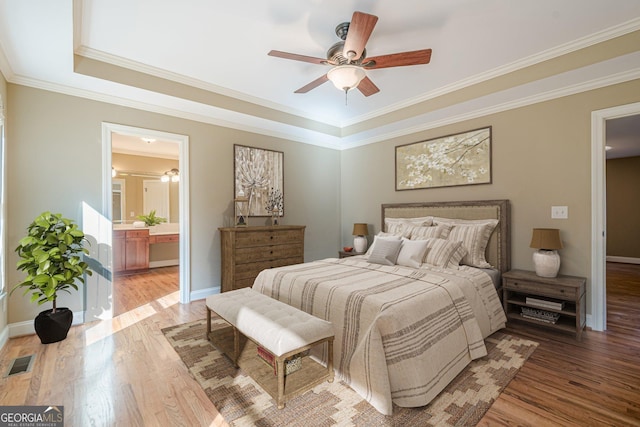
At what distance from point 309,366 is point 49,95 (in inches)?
147

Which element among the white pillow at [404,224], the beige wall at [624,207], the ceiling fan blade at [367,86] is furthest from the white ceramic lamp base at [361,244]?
the beige wall at [624,207]

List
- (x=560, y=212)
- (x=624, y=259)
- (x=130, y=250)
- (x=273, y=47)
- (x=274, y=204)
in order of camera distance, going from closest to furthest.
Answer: (x=273, y=47) < (x=560, y=212) < (x=274, y=204) < (x=130, y=250) < (x=624, y=259)

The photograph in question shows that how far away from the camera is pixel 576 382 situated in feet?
6.78

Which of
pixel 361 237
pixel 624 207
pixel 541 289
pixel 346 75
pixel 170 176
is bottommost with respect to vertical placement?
pixel 541 289

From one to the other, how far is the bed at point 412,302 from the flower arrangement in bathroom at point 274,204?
5.46 feet

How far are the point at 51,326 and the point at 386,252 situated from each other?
336cm

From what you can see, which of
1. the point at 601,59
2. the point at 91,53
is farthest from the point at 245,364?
the point at 601,59

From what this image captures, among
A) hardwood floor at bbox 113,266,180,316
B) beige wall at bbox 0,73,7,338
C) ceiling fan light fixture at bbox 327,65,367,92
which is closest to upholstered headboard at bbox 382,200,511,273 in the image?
ceiling fan light fixture at bbox 327,65,367,92

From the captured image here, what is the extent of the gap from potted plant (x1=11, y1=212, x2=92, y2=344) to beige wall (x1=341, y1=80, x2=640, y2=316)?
4386 mm

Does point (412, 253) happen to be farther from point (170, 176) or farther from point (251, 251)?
point (170, 176)

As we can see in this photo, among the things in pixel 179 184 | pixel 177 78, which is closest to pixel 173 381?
pixel 179 184

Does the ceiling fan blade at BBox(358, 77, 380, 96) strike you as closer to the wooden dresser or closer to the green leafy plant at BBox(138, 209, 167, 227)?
the wooden dresser

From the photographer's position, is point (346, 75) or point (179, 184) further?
point (179, 184)

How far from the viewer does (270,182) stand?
4742 millimetres
